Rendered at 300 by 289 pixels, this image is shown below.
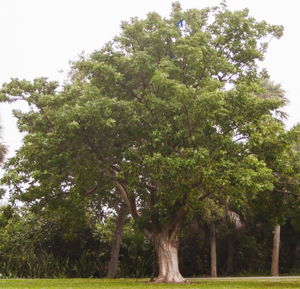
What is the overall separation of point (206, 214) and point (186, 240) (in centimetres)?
497

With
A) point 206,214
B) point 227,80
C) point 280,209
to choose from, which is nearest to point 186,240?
point 206,214

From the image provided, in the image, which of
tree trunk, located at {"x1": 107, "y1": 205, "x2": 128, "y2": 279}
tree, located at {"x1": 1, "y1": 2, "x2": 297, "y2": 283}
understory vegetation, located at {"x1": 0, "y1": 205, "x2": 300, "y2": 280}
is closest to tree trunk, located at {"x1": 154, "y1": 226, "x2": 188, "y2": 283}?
tree, located at {"x1": 1, "y1": 2, "x2": 297, "y2": 283}

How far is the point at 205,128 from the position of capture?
1431 centimetres

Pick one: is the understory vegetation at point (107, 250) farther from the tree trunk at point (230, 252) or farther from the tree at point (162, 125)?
the tree at point (162, 125)

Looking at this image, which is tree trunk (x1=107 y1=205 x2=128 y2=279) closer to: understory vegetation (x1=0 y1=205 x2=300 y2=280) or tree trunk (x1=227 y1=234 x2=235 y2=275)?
understory vegetation (x1=0 y1=205 x2=300 y2=280)

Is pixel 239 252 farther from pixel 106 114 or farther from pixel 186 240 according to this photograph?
pixel 106 114

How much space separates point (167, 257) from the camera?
16.5 metres

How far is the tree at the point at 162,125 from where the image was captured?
1376 centimetres

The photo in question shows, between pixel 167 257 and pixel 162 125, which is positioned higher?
pixel 162 125

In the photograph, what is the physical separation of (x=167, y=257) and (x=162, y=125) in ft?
18.6

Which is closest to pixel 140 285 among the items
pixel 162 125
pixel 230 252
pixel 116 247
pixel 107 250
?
pixel 162 125

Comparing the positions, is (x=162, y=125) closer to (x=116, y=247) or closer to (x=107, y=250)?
(x=116, y=247)

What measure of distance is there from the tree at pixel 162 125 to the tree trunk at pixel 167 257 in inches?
1.7

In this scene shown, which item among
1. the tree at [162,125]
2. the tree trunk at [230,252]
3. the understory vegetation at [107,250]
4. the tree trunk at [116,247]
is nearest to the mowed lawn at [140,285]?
the tree at [162,125]
